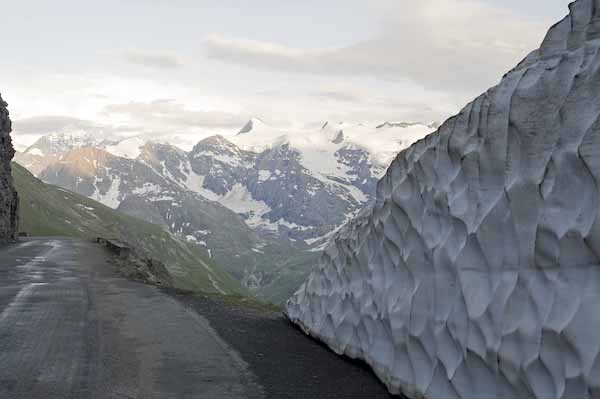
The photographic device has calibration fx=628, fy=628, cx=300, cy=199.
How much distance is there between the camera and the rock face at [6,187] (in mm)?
53438

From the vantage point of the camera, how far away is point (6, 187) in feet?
187

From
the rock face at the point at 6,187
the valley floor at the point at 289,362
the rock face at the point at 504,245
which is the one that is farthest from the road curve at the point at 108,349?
the rock face at the point at 6,187

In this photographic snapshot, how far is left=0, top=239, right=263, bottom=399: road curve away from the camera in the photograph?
426 inches

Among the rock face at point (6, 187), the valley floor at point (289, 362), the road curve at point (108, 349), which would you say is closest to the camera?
the road curve at point (108, 349)

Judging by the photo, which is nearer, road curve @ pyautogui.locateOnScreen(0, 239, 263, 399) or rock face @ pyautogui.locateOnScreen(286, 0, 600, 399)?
rock face @ pyautogui.locateOnScreen(286, 0, 600, 399)

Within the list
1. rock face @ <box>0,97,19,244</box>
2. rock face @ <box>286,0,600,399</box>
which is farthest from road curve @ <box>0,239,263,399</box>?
rock face @ <box>0,97,19,244</box>

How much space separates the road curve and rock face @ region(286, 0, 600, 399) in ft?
11.3

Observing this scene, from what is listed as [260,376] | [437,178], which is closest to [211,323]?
[260,376]

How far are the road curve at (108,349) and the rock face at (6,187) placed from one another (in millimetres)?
33154

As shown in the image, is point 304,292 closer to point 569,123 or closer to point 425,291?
point 425,291

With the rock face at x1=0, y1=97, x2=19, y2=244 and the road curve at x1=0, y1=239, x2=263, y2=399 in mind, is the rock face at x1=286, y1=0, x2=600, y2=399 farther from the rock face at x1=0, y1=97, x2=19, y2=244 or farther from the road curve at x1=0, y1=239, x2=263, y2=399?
the rock face at x1=0, y1=97, x2=19, y2=244

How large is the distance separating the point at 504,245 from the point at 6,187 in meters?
55.8

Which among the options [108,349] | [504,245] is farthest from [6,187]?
[504,245]

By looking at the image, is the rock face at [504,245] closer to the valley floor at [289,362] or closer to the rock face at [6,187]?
Answer: the valley floor at [289,362]
